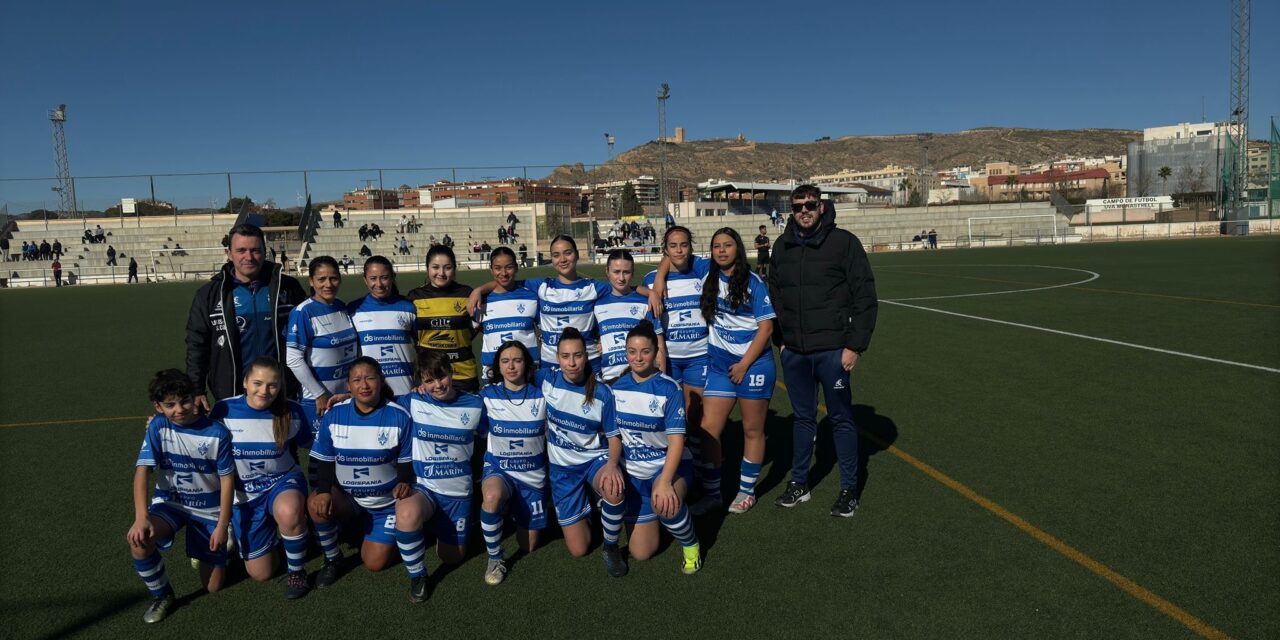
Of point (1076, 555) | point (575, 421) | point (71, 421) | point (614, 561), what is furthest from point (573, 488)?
point (71, 421)

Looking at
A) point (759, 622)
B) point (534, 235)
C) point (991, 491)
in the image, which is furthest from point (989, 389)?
point (534, 235)

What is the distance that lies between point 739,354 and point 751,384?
22 centimetres

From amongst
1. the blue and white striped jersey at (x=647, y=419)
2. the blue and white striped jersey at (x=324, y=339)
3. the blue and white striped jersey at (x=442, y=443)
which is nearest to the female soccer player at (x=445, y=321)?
the blue and white striped jersey at (x=324, y=339)

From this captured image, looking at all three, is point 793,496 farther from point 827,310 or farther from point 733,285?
point 733,285

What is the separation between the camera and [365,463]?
383cm

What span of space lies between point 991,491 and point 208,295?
5.10 m

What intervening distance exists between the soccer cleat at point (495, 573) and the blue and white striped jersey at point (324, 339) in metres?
1.66

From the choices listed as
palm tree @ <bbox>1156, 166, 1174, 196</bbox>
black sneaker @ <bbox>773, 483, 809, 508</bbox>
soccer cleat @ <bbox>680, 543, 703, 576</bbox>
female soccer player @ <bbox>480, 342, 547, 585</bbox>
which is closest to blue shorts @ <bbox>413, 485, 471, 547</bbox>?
female soccer player @ <bbox>480, 342, 547, 585</bbox>

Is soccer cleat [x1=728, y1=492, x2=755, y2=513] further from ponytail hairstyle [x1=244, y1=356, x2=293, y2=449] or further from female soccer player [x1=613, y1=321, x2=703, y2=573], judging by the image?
ponytail hairstyle [x1=244, y1=356, x2=293, y2=449]

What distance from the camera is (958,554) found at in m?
3.74

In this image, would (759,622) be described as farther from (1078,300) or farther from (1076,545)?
(1078,300)

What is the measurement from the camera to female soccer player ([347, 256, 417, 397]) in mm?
4656

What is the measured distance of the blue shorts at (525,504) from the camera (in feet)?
13.1

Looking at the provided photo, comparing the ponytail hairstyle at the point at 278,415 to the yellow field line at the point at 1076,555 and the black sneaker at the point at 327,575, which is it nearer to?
the black sneaker at the point at 327,575
